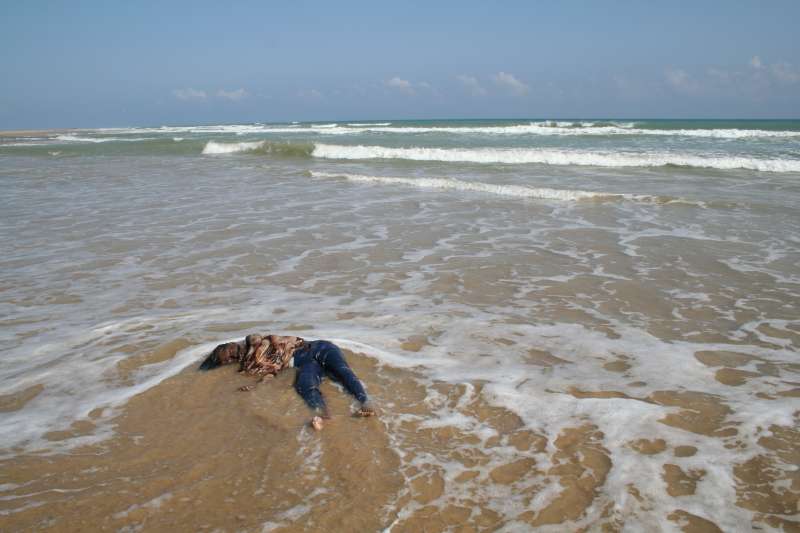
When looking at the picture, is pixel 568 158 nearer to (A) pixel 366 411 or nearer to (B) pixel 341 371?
(B) pixel 341 371

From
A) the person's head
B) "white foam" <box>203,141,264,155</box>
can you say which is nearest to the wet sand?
the person's head

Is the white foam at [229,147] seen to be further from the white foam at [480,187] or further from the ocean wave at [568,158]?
the white foam at [480,187]

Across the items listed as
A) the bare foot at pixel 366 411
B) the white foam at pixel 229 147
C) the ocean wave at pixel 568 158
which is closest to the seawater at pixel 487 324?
the bare foot at pixel 366 411

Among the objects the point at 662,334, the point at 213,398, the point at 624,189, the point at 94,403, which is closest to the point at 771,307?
the point at 662,334

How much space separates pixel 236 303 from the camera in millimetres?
5570

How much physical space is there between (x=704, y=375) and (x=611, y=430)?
3.90 feet

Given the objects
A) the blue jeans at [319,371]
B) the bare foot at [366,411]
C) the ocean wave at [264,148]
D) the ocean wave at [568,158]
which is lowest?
the bare foot at [366,411]

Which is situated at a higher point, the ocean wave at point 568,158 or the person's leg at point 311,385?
the ocean wave at point 568,158

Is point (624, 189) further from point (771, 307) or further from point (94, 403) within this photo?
point (94, 403)

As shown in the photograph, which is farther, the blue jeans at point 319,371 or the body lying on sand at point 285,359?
the body lying on sand at point 285,359

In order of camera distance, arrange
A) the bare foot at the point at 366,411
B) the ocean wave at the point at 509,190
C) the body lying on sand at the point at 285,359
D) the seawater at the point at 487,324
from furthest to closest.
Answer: the ocean wave at the point at 509,190, the body lying on sand at the point at 285,359, the bare foot at the point at 366,411, the seawater at the point at 487,324

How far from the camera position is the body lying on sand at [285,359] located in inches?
146

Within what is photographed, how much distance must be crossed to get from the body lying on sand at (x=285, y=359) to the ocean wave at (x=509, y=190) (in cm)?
953

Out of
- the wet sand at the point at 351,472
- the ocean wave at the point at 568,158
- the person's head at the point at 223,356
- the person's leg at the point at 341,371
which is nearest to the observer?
the wet sand at the point at 351,472
